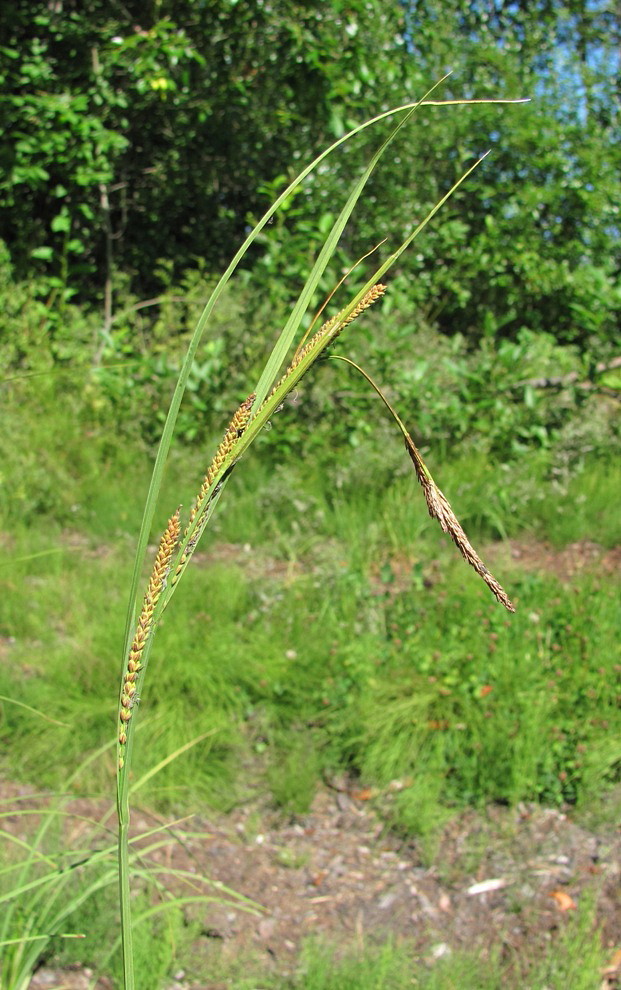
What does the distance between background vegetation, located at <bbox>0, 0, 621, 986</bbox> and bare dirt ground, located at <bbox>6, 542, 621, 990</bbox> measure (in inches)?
4.4

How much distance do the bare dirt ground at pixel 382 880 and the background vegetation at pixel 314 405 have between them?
0.37 feet

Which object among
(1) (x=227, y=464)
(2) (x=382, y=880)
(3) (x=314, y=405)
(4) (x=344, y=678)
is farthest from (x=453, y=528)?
(3) (x=314, y=405)


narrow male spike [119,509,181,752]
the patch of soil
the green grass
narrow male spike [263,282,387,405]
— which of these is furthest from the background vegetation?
narrow male spike [263,282,387,405]

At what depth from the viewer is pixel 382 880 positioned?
295 centimetres

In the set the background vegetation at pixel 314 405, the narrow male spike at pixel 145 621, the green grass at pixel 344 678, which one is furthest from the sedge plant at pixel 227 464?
the green grass at pixel 344 678

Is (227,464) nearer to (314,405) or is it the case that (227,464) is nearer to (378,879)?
(378,879)

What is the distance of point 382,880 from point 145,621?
8.02 ft

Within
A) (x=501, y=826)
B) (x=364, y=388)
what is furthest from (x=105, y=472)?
(x=501, y=826)

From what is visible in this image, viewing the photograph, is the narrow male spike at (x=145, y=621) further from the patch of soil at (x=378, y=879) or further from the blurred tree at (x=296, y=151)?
the blurred tree at (x=296, y=151)

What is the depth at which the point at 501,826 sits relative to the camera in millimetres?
3084

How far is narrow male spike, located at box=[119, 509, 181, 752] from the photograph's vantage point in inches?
31.8

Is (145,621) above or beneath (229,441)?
beneath

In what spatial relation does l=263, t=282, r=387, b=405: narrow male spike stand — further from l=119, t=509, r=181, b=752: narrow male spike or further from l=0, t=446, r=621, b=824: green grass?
l=0, t=446, r=621, b=824: green grass

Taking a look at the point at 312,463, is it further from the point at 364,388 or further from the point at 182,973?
the point at 182,973
